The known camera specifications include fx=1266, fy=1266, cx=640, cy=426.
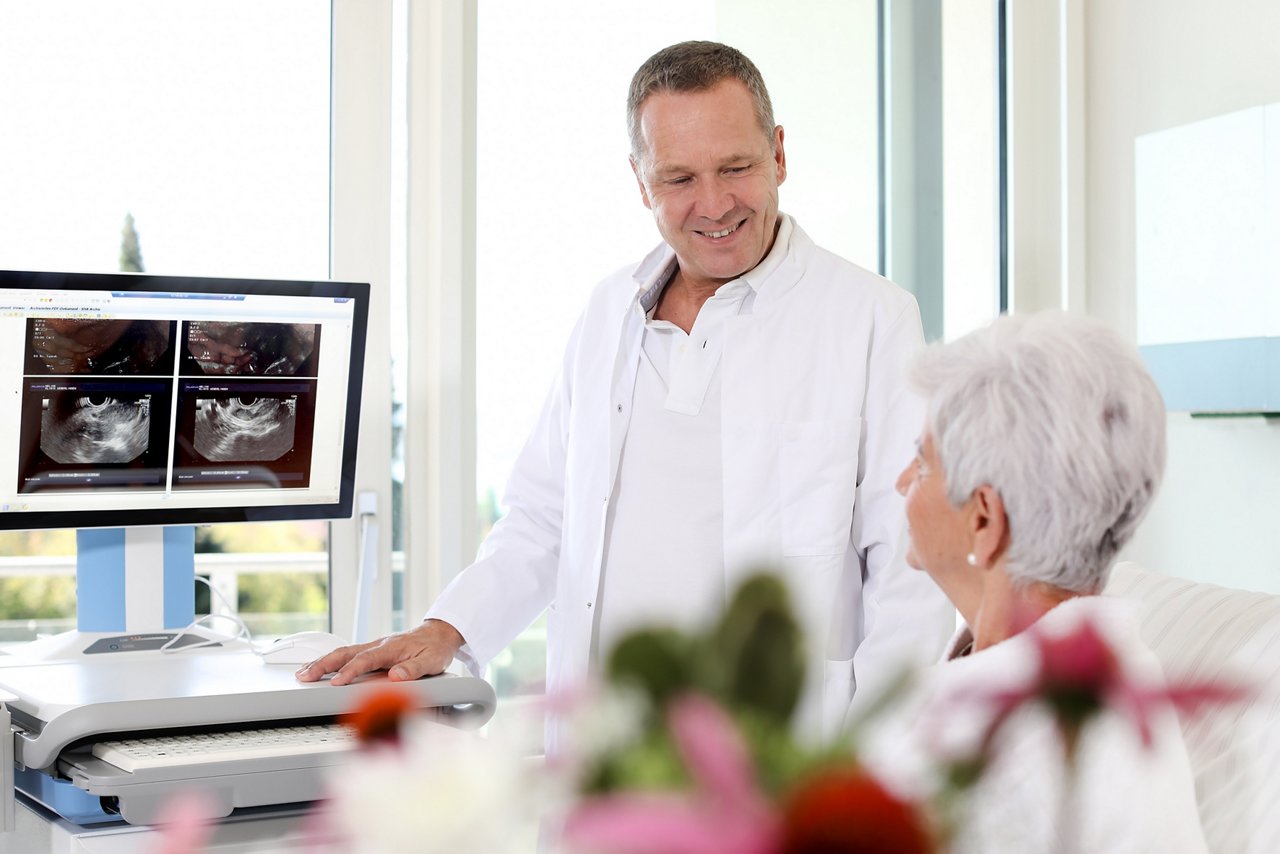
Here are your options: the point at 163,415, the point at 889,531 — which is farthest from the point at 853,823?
the point at 163,415

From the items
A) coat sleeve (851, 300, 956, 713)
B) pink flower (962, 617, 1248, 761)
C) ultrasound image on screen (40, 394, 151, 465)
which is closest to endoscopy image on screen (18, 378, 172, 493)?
ultrasound image on screen (40, 394, 151, 465)

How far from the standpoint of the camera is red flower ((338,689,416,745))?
32 cm

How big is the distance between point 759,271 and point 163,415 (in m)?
0.91

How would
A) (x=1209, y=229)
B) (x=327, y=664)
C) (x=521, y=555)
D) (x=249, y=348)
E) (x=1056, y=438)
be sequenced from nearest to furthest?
(x=1056, y=438)
(x=327, y=664)
(x=249, y=348)
(x=521, y=555)
(x=1209, y=229)

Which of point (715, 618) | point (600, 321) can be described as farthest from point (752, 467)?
point (715, 618)

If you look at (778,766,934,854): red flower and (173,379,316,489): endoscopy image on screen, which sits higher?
(173,379,316,489): endoscopy image on screen

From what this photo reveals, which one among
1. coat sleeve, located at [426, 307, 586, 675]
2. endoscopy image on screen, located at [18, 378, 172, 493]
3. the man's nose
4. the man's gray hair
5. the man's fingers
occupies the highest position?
the man's gray hair

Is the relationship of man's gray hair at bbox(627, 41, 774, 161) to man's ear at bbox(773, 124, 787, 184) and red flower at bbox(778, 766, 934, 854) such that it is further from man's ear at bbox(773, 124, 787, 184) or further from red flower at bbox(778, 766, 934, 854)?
red flower at bbox(778, 766, 934, 854)

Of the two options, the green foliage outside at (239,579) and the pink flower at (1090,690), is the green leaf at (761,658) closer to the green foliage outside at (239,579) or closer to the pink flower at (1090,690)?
the pink flower at (1090,690)

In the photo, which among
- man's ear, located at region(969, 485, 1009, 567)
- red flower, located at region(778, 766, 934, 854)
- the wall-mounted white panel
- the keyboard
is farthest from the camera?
the wall-mounted white panel

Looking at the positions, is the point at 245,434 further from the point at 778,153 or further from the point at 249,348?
the point at 778,153

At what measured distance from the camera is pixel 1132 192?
296cm

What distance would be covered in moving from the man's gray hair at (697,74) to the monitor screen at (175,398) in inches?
21.3

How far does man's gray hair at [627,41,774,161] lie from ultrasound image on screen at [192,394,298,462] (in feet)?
2.24
